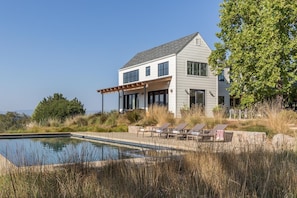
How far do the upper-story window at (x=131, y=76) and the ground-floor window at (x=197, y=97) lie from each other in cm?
654

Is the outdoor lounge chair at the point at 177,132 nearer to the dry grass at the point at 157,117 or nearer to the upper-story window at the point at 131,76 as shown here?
the dry grass at the point at 157,117

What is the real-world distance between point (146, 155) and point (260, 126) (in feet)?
30.2

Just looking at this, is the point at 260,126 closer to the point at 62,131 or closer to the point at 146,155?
the point at 146,155

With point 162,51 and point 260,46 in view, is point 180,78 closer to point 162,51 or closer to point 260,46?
point 162,51

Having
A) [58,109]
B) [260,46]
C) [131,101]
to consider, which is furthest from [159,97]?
[58,109]

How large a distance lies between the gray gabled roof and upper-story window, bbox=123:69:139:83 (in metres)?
0.86

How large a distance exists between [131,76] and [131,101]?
253 centimetres

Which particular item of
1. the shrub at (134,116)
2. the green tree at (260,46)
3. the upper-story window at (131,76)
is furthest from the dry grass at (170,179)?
the upper-story window at (131,76)

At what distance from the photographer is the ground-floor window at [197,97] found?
23.2m

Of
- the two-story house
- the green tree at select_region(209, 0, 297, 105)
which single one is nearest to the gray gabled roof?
the two-story house

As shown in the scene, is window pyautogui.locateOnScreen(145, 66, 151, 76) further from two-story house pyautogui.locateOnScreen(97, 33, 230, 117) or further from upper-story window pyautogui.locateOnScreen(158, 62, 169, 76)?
upper-story window pyautogui.locateOnScreen(158, 62, 169, 76)

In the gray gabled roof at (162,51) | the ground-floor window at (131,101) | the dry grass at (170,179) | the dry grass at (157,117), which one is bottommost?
the dry grass at (170,179)

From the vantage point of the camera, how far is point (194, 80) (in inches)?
914

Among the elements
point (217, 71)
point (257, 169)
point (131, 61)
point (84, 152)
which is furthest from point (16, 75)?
point (257, 169)
